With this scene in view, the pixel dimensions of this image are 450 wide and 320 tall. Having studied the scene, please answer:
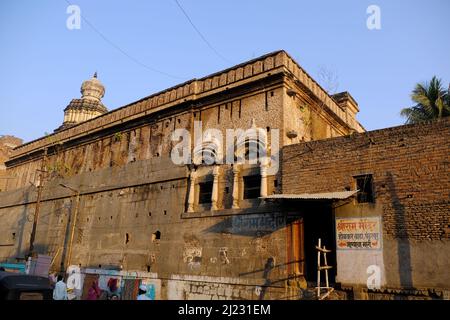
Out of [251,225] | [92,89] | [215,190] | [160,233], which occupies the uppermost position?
[92,89]

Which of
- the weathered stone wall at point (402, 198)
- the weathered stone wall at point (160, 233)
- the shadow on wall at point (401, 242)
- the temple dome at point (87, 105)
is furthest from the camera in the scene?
the temple dome at point (87, 105)

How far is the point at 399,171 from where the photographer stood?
9773 millimetres

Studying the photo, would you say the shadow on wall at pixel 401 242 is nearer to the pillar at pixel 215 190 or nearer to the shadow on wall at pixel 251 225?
the shadow on wall at pixel 251 225

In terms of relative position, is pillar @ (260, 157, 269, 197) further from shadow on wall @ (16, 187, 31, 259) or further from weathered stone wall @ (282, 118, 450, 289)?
shadow on wall @ (16, 187, 31, 259)

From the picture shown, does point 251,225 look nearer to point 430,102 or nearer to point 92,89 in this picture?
point 430,102

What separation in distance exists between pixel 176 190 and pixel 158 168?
64.2 inches

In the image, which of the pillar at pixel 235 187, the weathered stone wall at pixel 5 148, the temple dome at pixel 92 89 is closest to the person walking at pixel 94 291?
the pillar at pixel 235 187

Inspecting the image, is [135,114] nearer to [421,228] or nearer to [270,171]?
[270,171]

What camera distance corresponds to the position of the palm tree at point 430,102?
18688 mm

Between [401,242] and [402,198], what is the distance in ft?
3.77

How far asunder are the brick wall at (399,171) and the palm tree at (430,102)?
10.6 metres

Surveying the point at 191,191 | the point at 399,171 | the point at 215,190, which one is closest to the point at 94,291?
the point at 191,191

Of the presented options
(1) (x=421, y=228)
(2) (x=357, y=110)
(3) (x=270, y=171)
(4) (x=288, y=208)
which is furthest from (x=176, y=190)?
(2) (x=357, y=110)

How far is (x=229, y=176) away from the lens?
1320 centimetres
